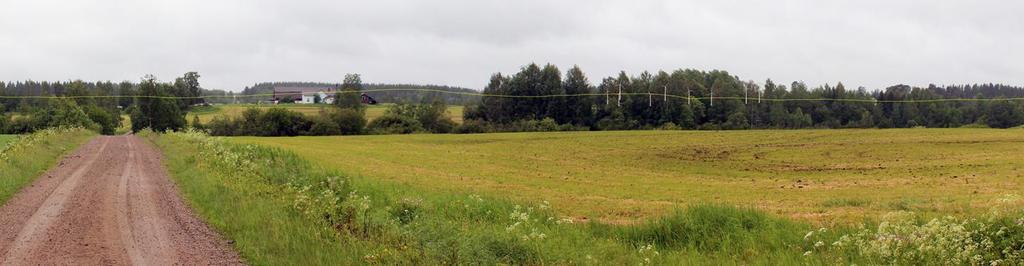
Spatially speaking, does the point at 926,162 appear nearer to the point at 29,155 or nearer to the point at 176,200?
the point at 176,200

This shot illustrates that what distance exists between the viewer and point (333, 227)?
10.3 metres

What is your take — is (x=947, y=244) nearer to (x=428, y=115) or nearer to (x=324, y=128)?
(x=324, y=128)

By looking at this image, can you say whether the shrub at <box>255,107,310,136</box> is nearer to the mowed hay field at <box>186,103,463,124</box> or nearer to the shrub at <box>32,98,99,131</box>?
the mowed hay field at <box>186,103,463,124</box>

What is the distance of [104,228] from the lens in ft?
38.0

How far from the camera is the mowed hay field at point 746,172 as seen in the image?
1733cm

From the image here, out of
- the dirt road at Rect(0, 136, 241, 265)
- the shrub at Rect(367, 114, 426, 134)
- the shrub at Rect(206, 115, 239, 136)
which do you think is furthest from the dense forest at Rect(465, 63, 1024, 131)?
the dirt road at Rect(0, 136, 241, 265)

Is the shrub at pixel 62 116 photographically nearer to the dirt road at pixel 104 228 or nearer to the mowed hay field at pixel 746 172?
the mowed hay field at pixel 746 172

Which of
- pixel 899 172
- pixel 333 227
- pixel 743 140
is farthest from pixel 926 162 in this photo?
pixel 333 227

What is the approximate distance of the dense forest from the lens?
102 meters

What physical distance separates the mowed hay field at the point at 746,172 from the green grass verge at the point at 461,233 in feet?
8.44

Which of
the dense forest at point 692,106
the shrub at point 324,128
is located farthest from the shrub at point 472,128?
the shrub at point 324,128

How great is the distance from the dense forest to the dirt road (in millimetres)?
80853

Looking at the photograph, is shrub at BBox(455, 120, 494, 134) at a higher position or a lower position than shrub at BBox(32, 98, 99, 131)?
lower

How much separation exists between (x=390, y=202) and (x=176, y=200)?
5.11 meters
